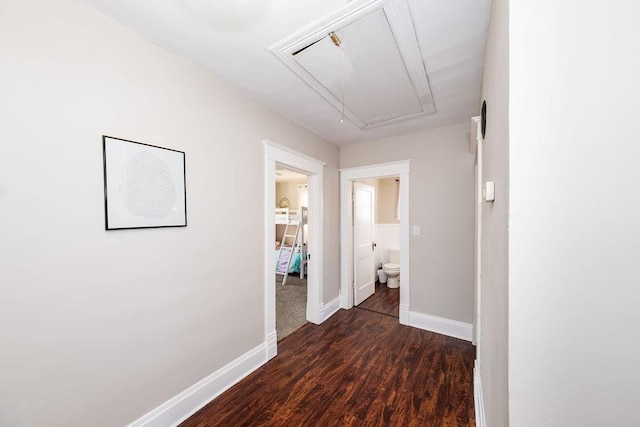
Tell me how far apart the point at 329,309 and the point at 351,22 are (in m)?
3.10

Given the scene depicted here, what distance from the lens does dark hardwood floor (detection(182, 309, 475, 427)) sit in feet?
5.29

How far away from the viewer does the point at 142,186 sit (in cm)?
142

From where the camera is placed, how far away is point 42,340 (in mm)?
1098

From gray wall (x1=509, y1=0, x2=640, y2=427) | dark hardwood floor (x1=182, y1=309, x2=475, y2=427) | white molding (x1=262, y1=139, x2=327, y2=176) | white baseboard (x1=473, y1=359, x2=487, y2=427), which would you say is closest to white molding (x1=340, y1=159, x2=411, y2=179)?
white molding (x1=262, y1=139, x2=327, y2=176)

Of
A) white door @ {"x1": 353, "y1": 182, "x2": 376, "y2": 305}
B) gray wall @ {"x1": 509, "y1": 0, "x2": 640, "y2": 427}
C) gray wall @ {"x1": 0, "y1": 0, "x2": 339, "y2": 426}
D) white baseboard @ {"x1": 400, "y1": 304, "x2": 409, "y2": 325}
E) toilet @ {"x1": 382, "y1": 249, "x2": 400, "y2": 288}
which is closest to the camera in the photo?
gray wall @ {"x1": 509, "y1": 0, "x2": 640, "y2": 427}

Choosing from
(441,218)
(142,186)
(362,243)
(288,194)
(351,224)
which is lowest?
(362,243)

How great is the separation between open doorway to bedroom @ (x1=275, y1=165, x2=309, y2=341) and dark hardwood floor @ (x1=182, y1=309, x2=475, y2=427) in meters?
0.46

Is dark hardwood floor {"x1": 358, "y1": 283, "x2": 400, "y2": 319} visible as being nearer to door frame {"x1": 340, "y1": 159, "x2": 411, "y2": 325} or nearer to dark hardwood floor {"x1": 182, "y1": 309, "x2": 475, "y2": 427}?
door frame {"x1": 340, "y1": 159, "x2": 411, "y2": 325}

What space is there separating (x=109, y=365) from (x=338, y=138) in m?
3.04

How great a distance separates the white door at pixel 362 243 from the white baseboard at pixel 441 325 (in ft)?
2.98

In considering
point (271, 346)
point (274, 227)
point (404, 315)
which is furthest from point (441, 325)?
point (274, 227)

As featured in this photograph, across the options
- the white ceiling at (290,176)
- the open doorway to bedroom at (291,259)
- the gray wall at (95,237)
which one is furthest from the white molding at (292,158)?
the white ceiling at (290,176)

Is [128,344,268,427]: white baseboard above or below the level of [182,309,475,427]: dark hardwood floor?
above

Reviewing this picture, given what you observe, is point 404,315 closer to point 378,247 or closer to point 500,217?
point 378,247
